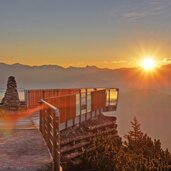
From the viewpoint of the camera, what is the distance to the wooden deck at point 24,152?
9.55m

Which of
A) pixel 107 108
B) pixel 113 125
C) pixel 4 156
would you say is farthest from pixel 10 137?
pixel 107 108

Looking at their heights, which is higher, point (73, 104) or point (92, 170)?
point (73, 104)

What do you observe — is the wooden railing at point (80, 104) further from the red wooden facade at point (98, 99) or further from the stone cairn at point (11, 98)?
the stone cairn at point (11, 98)

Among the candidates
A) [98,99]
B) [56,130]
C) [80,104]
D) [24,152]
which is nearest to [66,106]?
[80,104]

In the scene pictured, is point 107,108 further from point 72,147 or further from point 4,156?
point 4,156

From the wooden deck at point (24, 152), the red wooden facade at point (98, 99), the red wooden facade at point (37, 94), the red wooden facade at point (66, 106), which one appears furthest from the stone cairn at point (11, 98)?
the wooden deck at point (24, 152)

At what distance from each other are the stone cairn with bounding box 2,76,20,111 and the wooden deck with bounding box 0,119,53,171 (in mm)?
11722

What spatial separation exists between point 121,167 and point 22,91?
16933 millimetres

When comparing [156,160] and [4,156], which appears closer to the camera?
[4,156]

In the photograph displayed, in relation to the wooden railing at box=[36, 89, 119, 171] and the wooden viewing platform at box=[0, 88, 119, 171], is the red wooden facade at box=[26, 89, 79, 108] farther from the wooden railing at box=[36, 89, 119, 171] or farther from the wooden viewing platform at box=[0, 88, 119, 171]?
the wooden railing at box=[36, 89, 119, 171]

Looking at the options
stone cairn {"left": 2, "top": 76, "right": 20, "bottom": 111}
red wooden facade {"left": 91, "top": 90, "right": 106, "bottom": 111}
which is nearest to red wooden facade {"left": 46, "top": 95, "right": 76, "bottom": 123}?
red wooden facade {"left": 91, "top": 90, "right": 106, "bottom": 111}

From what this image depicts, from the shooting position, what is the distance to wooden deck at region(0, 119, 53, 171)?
9555mm

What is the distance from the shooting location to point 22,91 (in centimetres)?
2903

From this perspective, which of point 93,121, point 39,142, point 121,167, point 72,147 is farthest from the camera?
point 93,121
